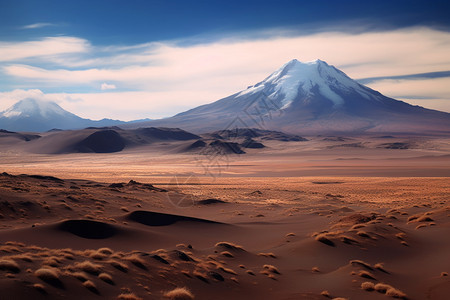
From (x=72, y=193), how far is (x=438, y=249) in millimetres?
25531

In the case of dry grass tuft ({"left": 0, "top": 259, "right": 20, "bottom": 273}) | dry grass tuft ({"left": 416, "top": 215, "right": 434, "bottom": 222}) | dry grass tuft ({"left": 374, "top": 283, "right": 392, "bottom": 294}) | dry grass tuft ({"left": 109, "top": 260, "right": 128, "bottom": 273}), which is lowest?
dry grass tuft ({"left": 416, "top": 215, "right": 434, "bottom": 222})

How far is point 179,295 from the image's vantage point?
10344 millimetres

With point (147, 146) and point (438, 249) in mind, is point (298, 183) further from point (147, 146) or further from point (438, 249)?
point (147, 146)

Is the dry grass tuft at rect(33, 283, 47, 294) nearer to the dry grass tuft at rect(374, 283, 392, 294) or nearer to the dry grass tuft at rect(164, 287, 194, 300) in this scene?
the dry grass tuft at rect(164, 287, 194, 300)

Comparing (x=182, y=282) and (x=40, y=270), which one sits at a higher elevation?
(x=40, y=270)

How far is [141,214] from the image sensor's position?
82.3 feet

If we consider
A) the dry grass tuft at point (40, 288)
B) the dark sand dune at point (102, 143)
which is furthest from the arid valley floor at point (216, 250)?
the dark sand dune at point (102, 143)

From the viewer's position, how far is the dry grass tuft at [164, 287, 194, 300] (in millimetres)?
10281

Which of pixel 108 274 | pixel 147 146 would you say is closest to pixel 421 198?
pixel 108 274

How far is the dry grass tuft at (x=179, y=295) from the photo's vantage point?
33.7ft

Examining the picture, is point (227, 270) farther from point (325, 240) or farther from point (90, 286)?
point (325, 240)

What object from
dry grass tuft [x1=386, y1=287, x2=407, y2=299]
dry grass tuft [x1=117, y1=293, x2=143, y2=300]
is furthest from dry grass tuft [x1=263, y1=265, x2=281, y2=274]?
dry grass tuft [x1=117, y1=293, x2=143, y2=300]

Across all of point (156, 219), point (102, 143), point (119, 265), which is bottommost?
point (156, 219)

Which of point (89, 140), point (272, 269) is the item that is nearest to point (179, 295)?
point (272, 269)
